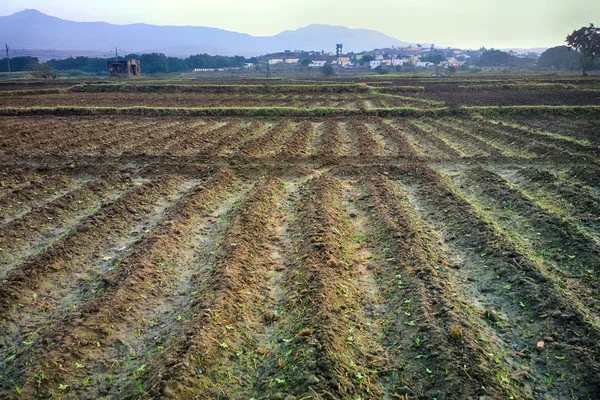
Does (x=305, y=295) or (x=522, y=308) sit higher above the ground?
(x=305, y=295)

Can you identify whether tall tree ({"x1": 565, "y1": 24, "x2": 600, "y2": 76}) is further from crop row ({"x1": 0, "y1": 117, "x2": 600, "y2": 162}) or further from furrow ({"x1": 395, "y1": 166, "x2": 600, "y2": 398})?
furrow ({"x1": 395, "y1": 166, "x2": 600, "y2": 398})

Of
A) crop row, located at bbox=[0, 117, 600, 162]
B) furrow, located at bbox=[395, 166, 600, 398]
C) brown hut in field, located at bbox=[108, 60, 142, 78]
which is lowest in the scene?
furrow, located at bbox=[395, 166, 600, 398]

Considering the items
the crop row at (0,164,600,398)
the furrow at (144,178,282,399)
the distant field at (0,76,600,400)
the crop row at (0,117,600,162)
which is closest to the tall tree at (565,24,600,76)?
the crop row at (0,117,600,162)

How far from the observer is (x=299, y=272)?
24.5 ft

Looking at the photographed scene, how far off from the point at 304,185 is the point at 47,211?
744cm

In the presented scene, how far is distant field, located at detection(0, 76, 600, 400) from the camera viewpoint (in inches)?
199

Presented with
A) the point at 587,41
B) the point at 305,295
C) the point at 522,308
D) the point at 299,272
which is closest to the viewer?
the point at 522,308

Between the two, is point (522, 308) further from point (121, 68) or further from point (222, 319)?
point (121, 68)

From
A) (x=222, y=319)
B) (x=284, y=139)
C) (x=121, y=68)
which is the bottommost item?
(x=222, y=319)

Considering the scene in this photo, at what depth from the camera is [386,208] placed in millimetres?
10523

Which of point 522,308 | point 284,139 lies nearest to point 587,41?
point 284,139

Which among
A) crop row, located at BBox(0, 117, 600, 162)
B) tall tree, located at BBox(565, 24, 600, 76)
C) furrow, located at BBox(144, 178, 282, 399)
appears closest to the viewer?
furrow, located at BBox(144, 178, 282, 399)

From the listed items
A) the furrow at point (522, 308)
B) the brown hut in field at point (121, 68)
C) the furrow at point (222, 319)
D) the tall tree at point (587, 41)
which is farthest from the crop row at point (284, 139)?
the tall tree at point (587, 41)

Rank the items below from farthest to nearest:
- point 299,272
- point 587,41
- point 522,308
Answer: point 587,41 < point 299,272 < point 522,308
